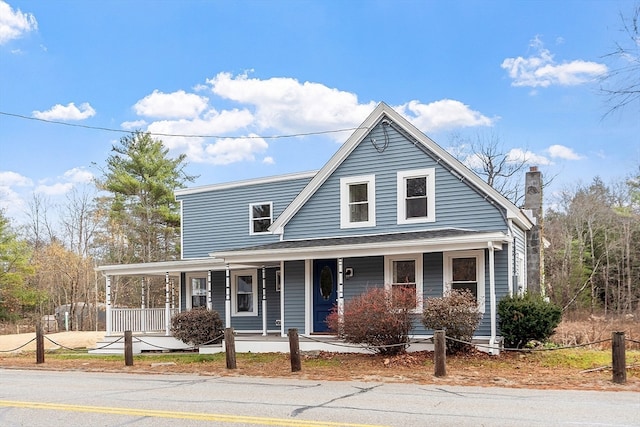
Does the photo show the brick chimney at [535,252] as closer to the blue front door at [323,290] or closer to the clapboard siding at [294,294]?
the blue front door at [323,290]

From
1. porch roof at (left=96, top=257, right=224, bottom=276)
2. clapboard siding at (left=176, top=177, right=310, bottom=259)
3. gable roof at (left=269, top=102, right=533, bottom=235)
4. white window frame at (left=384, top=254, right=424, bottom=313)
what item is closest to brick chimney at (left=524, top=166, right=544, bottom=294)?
gable roof at (left=269, top=102, right=533, bottom=235)

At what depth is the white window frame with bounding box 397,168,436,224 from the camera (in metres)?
18.2

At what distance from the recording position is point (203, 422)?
8.51 m

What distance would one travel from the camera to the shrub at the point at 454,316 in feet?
50.7

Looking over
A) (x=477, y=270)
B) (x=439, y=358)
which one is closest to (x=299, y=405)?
(x=439, y=358)

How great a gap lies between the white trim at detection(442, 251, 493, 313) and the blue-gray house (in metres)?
0.03

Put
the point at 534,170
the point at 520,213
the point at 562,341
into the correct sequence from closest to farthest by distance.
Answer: the point at 520,213 → the point at 562,341 → the point at 534,170

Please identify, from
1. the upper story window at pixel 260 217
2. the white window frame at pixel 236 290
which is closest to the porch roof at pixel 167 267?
the white window frame at pixel 236 290

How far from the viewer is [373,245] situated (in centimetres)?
1695

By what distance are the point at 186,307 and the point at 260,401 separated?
14.3m

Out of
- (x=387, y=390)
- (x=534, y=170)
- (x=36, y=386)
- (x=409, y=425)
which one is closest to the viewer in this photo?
(x=409, y=425)

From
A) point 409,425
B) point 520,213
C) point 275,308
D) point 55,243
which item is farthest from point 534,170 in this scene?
point 55,243

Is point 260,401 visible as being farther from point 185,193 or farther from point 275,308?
point 185,193

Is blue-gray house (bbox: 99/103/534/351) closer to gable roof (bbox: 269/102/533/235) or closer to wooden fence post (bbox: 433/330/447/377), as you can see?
gable roof (bbox: 269/102/533/235)
